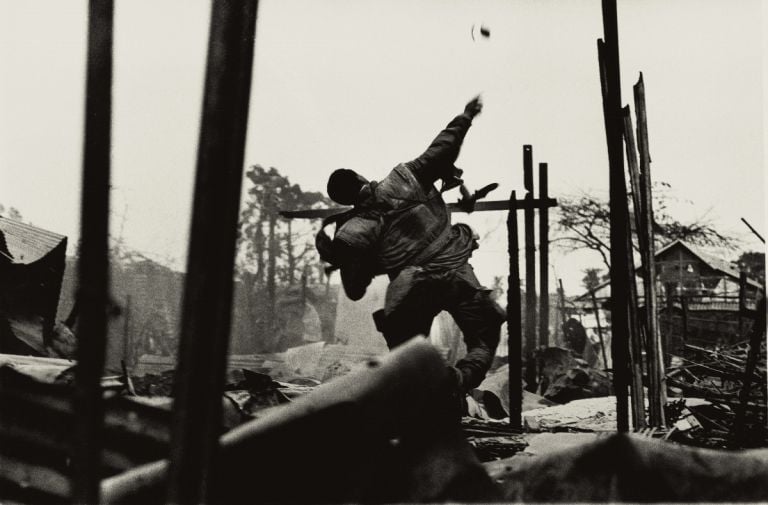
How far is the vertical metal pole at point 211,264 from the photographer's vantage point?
1254 mm

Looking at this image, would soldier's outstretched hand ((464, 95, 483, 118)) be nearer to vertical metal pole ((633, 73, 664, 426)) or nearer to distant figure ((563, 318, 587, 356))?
vertical metal pole ((633, 73, 664, 426))

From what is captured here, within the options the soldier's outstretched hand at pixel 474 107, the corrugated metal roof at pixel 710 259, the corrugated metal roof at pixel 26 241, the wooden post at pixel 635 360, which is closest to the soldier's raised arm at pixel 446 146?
the soldier's outstretched hand at pixel 474 107

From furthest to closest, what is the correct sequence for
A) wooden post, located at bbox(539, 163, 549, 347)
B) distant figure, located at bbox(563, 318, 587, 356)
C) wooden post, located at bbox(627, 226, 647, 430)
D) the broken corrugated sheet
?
1. distant figure, located at bbox(563, 318, 587, 356)
2. wooden post, located at bbox(539, 163, 549, 347)
3. the broken corrugated sheet
4. wooden post, located at bbox(627, 226, 647, 430)

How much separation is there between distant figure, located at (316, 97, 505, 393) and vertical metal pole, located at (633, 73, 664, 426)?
117 centimetres

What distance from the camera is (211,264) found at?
4.20 ft

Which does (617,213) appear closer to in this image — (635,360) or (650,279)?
(650,279)

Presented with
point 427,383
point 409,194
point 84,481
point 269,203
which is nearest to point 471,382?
point 409,194

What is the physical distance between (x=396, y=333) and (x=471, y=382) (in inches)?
→ 27.7

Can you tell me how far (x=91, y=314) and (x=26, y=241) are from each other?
29.2 feet

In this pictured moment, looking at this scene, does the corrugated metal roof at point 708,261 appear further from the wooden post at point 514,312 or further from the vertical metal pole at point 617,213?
the vertical metal pole at point 617,213

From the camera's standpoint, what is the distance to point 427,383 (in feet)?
6.49

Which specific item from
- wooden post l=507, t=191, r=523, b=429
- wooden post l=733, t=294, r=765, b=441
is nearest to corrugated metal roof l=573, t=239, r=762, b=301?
wooden post l=507, t=191, r=523, b=429

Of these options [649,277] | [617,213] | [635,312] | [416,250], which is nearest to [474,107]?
[416,250]

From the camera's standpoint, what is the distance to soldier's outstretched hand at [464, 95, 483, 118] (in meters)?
5.50
